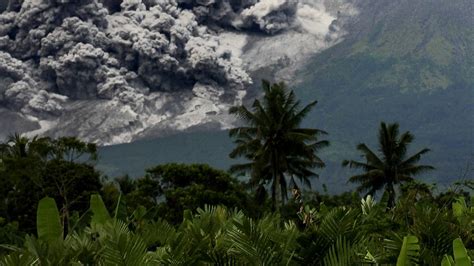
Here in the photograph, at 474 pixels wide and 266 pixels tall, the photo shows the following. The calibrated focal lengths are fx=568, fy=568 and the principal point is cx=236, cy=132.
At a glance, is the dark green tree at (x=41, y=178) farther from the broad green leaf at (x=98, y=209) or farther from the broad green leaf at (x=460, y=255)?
the broad green leaf at (x=460, y=255)

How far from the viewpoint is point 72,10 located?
200m

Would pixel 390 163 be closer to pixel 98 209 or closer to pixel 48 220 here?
pixel 98 209

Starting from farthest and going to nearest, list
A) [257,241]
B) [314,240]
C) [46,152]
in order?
[46,152] → [314,240] → [257,241]

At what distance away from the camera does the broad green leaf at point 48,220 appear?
564 centimetres

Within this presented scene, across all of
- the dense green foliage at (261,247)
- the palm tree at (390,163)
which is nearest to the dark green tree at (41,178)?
the palm tree at (390,163)

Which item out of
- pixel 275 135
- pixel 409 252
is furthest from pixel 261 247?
pixel 275 135

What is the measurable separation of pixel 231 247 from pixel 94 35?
204369mm

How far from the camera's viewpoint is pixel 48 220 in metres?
5.67

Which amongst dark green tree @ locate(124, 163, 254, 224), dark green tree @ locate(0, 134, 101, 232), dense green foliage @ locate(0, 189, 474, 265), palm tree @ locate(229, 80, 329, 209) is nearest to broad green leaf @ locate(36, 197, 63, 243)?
dense green foliage @ locate(0, 189, 474, 265)

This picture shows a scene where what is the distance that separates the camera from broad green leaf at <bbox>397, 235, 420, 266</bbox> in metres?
3.38

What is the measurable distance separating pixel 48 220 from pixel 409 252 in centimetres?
362

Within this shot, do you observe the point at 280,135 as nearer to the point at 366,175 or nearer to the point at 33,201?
the point at 366,175

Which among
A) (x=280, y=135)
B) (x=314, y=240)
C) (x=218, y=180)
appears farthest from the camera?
(x=218, y=180)

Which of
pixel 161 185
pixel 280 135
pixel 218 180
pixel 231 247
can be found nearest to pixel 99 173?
Answer: pixel 161 185
